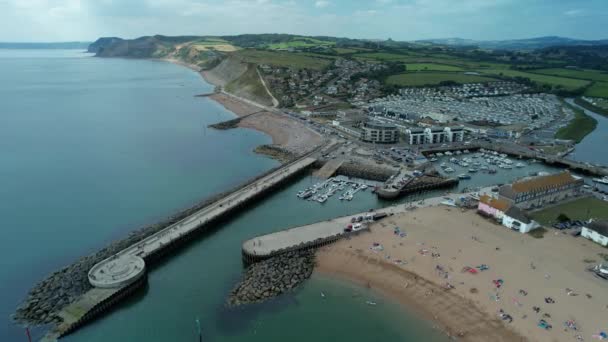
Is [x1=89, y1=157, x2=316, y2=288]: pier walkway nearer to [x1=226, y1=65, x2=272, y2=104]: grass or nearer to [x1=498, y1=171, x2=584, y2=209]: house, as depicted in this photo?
[x1=498, y1=171, x2=584, y2=209]: house

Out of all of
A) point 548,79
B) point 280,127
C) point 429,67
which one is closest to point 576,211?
point 280,127

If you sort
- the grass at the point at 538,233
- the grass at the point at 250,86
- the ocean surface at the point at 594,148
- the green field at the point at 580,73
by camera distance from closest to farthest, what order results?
1. the grass at the point at 538,233
2. the ocean surface at the point at 594,148
3. the grass at the point at 250,86
4. the green field at the point at 580,73

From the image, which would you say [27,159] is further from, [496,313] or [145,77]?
[145,77]

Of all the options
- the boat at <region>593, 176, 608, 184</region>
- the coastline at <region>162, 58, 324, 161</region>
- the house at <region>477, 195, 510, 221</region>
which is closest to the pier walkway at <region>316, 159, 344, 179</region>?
the coastline at <region>162, 58, 324, 161</region>

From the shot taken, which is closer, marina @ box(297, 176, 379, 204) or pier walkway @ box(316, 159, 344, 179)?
marina @ box(297, 176, 379, 204)

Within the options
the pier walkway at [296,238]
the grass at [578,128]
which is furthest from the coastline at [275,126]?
the grass at [578,128]

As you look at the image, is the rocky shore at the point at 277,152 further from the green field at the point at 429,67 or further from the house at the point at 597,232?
the green field at the point at 429,67
